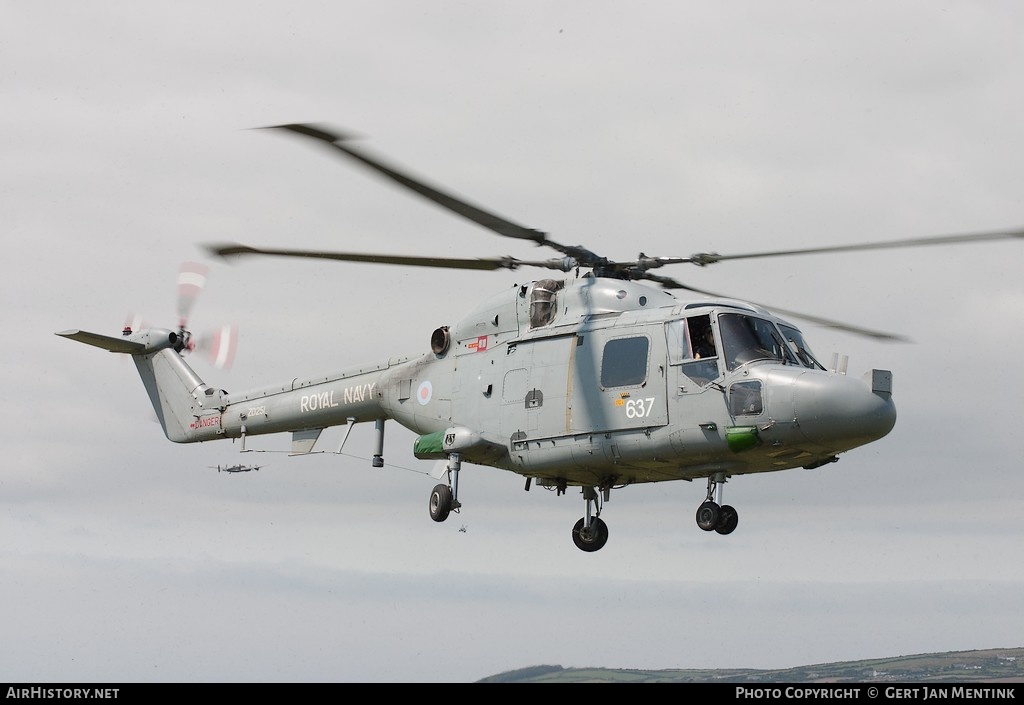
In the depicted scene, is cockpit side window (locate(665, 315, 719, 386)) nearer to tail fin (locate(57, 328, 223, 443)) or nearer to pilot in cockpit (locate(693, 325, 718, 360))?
pilot in cockpit (locate(693, 325, 718, 360))

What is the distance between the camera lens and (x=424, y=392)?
24.0m

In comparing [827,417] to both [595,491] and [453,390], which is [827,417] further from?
[453,390]

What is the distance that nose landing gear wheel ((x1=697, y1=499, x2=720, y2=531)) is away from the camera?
66.8 feet

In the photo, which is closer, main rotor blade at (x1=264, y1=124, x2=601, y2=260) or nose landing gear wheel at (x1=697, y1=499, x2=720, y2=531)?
main rotor blade at (x1=264, y1=124, x2=601, y2=260)

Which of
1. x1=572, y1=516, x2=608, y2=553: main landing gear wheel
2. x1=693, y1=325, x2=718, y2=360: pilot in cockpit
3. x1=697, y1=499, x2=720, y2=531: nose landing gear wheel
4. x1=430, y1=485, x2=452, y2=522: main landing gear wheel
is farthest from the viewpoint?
x1=572, y1=516, x2=608, y2=553: main landing gear wheel

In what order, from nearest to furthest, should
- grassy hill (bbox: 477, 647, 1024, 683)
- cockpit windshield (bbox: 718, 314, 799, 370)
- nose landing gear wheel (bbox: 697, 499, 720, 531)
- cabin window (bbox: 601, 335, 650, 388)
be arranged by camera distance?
cockpit windshield (bbox: 718, 314, 799, 370) < nose landing gear wheel (bbox: 697, 499, 720, 531) < cabin window (bbox: 601, 335, 650, 388) < grassy hill (bbox: 477, 647, 1024, 683)

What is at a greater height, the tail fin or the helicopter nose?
the tail fin

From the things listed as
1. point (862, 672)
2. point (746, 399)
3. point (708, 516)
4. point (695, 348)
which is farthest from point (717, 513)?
point (862, 672)

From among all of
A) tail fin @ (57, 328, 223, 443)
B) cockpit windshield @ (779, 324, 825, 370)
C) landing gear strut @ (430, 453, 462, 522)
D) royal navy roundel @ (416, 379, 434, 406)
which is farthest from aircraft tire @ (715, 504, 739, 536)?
tail fin @ (57, 328, 223, 443)

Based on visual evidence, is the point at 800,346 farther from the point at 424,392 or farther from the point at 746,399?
the point at 424,392

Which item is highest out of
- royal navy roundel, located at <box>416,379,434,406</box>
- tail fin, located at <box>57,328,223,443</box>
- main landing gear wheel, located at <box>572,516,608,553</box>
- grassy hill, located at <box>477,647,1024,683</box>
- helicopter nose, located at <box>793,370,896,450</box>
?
tail fin, located at <box>57,328,223,443</box>

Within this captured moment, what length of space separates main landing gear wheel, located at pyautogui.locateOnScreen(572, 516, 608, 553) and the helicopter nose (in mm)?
5320
